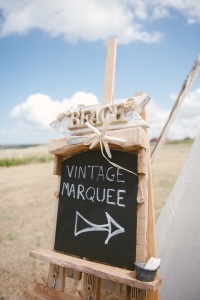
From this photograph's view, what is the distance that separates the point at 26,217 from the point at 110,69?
4051 millimetres

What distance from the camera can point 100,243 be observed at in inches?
60.6

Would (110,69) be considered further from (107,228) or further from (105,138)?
(107,228)

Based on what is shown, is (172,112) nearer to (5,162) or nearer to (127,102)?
(127,102)

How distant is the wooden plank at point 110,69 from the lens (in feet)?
6.15

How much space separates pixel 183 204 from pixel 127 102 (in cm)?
107

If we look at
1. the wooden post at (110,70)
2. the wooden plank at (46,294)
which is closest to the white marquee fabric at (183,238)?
the wooden plank at (46,294)

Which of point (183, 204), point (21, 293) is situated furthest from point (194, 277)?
point (21, 293)

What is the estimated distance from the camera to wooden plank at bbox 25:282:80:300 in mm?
1586

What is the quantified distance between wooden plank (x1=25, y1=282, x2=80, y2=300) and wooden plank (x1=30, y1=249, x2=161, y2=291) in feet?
0.87

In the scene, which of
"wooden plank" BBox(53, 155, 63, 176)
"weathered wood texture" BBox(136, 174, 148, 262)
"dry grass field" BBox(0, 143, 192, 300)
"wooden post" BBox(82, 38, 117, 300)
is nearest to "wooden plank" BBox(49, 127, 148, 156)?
"wooden plank" BBox(53, 155, 63, 176)

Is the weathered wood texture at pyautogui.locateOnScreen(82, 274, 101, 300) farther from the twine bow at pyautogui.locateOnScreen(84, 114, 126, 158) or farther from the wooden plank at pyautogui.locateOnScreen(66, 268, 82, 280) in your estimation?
the twine bow at pyautogui.locateOnScreen(84, 114, 126, 158)

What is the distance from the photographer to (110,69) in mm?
1906

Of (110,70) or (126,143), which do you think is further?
(110,70)

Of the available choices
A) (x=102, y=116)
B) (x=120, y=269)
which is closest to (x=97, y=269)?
(x=120, y=269)
